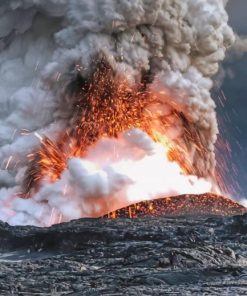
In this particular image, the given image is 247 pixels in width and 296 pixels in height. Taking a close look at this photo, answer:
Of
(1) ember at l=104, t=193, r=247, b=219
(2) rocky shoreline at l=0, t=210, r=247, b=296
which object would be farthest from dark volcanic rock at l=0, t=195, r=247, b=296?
(1) ember at l=104, t=193, r=247, b=219

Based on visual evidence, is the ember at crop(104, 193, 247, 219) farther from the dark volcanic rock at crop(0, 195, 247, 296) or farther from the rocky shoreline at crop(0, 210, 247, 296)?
the rocky shoreline at crop(0, 210, 247, 296)

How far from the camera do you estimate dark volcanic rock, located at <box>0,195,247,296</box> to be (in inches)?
1193

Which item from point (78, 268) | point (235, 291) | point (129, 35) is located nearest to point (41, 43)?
point (129, 35)

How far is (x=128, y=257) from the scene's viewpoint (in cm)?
4438

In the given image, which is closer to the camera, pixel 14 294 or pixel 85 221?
pixel 14 294

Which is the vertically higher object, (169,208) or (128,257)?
(169,208)

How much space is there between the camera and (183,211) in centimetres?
7556

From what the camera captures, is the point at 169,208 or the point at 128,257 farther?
the point at 169,208

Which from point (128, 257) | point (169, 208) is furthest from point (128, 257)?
point (169, 208)

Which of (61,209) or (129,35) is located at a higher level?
(129,35)

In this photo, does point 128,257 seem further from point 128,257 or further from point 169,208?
point 169,208

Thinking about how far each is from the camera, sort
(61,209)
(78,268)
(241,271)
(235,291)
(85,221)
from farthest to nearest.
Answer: (61,209) < (85,221) < (78,268) < (241,271) < (235,291)

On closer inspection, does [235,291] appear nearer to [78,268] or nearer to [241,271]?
[241,271]

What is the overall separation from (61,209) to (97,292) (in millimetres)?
45766
